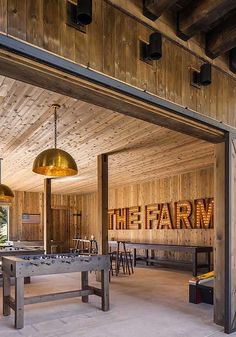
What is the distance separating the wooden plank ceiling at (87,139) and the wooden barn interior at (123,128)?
0.10 feet

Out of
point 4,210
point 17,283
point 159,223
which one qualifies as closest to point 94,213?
point 4,210

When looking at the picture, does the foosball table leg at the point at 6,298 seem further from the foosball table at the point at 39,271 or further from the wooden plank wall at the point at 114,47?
the wooden plank wall at the point at 114,47

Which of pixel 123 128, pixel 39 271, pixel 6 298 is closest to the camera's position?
pixel 39 271

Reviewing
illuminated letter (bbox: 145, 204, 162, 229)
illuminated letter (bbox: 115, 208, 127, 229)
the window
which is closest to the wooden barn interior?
illuminated letter (bbox: 145, 204, 162, 229)

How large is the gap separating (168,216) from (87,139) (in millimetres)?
4676

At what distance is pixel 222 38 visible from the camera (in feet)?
11.2

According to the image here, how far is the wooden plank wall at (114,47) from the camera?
221 cm

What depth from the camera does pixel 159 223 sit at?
402 inches

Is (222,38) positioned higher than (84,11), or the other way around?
(222,38)

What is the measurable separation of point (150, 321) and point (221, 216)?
1.65 metres

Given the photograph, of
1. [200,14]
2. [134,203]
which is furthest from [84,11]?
[134,203]

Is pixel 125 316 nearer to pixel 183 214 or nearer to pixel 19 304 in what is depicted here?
pixel 19 304

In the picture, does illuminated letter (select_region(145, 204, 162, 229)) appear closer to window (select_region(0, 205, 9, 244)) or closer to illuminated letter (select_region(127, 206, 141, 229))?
illuminated letter (select_region(127, 206, 141, 229))

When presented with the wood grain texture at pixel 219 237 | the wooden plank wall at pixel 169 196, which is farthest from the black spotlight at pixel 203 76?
the wooden plank wall at pixel 169 196
